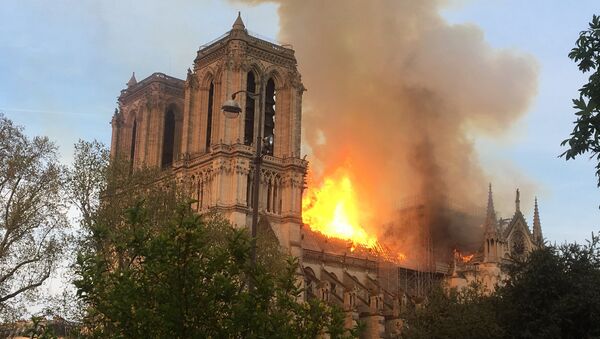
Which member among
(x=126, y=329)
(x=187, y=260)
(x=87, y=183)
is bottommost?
(x=126, y=329)

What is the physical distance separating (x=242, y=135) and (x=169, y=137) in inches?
662

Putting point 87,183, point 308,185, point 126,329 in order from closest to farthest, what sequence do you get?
point 126,329 → point 87,183 → point 308,185

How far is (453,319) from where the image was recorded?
4412 centimetres

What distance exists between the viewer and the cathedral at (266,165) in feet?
240

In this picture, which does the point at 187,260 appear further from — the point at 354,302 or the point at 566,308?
the point at 354,302

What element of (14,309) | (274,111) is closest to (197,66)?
(274,111)

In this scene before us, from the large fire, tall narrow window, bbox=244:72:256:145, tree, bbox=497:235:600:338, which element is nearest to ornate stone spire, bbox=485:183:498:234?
the large fire

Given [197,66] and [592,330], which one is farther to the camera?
[197,66]

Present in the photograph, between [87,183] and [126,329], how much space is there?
75.3 ft

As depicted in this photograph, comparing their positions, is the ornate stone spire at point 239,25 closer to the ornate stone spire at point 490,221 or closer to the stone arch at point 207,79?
the stone arch at point 207,79

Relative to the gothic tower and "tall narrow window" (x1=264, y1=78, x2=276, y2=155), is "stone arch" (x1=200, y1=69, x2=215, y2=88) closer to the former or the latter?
the gothic tower

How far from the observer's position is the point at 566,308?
1558 inches

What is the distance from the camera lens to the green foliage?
42.0 m

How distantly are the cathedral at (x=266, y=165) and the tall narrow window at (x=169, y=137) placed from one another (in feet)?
0.33
